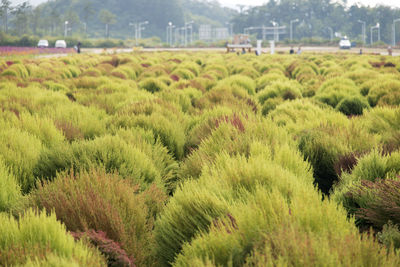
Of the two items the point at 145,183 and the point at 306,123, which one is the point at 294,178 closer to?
the point at 145,183

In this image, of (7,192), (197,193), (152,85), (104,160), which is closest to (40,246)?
(197,193)

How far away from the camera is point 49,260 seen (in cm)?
142

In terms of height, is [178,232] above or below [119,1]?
below

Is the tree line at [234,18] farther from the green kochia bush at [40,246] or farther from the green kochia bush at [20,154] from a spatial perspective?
the green kochia bush at [40,246]

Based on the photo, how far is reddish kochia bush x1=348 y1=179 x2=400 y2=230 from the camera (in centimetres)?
221

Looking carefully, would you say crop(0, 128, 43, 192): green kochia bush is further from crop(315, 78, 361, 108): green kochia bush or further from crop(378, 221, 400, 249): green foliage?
crop(315, 78, 361, 108): green kochia bush

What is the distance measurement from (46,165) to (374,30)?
113 m

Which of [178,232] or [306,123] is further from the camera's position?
[306,123]

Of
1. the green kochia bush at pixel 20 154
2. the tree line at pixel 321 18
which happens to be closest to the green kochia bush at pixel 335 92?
the green kochia bush at pixel 20 154

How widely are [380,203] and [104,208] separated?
1553 millimetres

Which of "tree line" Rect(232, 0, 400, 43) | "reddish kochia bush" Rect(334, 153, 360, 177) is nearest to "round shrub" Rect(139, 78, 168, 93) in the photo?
"reddish kochia bush" Rect(334, 153, 360, 177)

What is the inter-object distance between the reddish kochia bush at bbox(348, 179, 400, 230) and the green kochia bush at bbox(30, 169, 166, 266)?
1.24m

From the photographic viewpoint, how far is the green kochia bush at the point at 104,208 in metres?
2.07

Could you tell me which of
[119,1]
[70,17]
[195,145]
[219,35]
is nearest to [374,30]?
[219,35]
